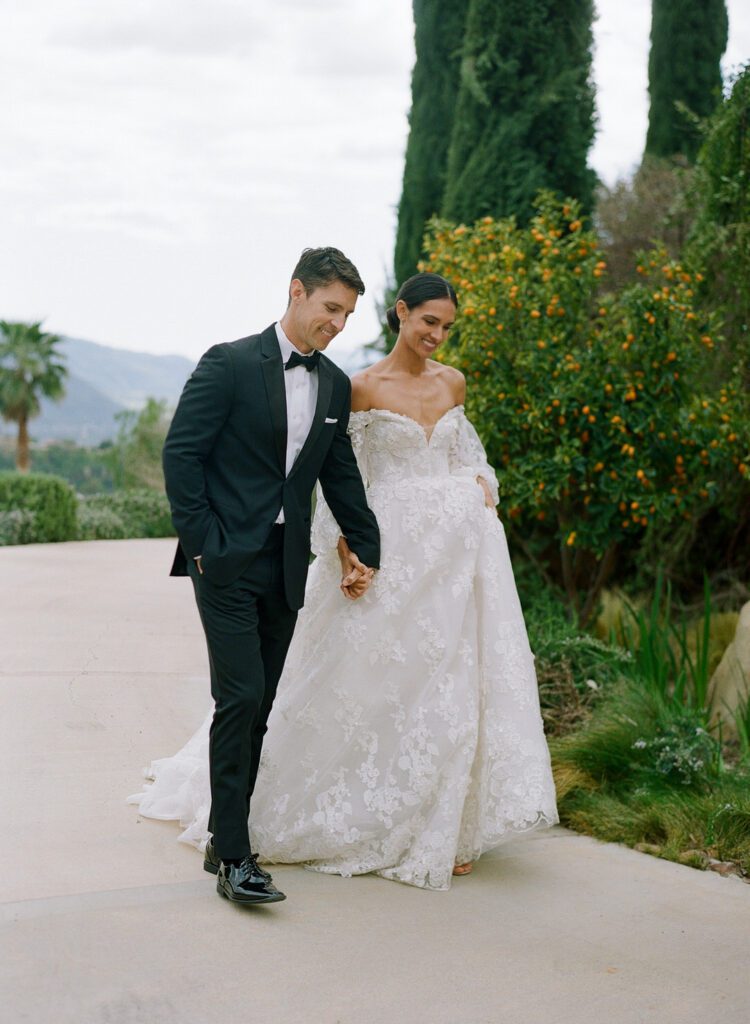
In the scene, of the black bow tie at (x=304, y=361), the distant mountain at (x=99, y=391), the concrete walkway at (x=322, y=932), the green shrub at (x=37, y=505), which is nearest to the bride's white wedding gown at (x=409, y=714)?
the concrete walkway at (x=322, y=932)

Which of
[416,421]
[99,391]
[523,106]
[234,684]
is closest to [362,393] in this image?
[416,421]

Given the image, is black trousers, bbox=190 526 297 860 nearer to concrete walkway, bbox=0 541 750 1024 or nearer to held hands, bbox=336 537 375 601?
concrete walkway, bbox=0 541 750 1024

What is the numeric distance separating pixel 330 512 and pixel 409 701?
75 centimetres

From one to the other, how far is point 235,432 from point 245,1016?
5.58ft

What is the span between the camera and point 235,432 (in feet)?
12.1

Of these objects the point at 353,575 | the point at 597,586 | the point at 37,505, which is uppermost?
the point at 353,575

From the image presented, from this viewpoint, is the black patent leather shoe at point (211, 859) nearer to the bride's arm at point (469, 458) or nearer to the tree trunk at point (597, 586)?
the bride's arm at point (469, 458)

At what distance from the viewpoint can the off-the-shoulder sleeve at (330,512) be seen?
168 inches

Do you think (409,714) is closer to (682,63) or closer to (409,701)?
(409,701)

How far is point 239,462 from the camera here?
371 cm

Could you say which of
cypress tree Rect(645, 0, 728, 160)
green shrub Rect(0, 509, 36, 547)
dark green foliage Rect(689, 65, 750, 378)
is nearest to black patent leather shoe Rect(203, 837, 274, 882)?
dark green foliage Rect(689, 65, 750, 378)

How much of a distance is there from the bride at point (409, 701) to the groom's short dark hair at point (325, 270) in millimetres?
545

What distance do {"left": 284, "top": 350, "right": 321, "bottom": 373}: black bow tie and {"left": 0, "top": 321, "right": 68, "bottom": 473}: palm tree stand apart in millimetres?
29313

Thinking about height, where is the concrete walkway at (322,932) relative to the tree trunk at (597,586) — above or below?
below
